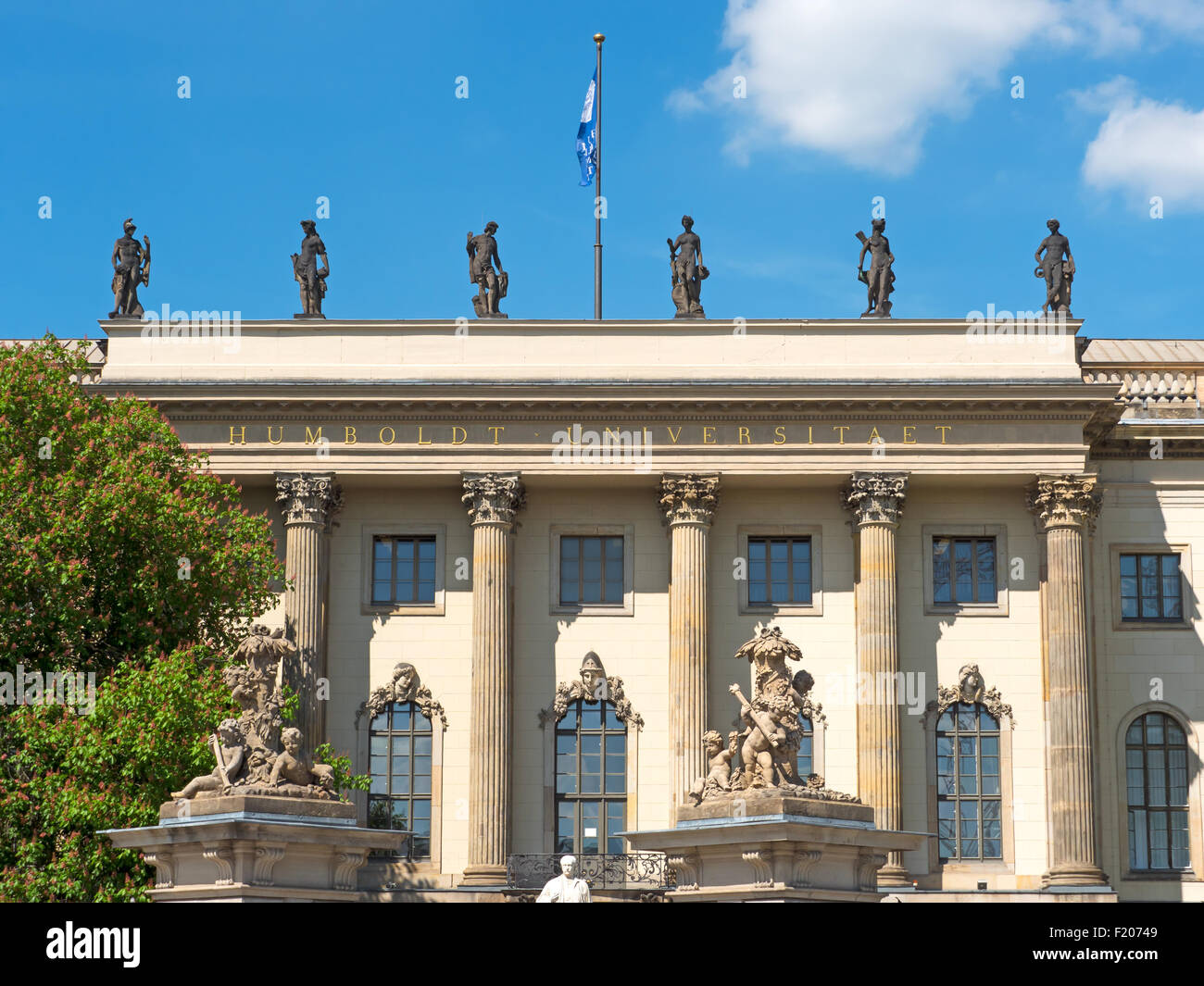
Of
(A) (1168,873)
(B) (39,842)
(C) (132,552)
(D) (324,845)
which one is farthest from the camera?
(A) (1168,873)

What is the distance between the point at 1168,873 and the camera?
46.7 metres

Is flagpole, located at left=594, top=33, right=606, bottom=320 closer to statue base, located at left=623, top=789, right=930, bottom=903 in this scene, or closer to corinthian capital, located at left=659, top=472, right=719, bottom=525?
corinthian capital, located at left=659, top=472, right=719, bottom=525

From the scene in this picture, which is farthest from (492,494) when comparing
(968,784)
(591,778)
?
(968,784)

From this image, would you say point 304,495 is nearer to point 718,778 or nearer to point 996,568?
point 996,568

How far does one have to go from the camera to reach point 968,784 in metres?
46.6

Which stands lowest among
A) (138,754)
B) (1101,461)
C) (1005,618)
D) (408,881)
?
(408,881)

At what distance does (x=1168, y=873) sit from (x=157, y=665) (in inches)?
996

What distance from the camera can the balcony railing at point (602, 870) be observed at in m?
44.0

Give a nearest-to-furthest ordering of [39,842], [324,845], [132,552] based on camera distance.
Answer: [324,845]
[39,842]
[132,552]

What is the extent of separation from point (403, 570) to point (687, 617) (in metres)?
7.40

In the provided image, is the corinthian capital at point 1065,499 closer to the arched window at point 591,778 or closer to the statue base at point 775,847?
the arched window at point 591,778

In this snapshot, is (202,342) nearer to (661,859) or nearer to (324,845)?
(661,859)

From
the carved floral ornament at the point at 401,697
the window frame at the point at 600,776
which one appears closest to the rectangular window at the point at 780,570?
the window frame at the point at 600,776

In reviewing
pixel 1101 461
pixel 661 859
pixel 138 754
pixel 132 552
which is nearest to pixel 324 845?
pixel 138 754
